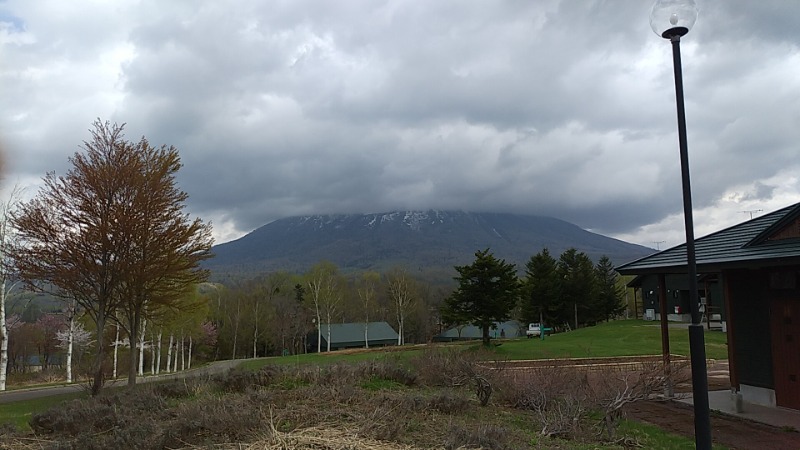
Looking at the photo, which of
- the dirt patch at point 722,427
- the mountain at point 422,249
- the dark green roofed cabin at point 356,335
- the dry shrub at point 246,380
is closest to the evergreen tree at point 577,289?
the dark green roofed cabin at point 356,335

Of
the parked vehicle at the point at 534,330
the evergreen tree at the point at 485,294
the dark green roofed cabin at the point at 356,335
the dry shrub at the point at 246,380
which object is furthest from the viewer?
the dark green roofed cabin at the point at 356,335

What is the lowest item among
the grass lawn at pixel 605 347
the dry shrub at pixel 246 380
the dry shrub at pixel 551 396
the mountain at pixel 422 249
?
the grass lawn at pixel 605 347

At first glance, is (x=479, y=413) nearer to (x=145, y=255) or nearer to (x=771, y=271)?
(x=771, y=271)

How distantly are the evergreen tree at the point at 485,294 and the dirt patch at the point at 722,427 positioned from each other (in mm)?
16001

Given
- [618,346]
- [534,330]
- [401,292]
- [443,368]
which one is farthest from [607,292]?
[443,368]

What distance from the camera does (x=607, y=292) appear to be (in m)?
55.2

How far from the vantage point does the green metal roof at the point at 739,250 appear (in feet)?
30.9

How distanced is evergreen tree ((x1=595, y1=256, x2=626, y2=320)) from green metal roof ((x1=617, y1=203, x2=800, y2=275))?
4008 cm

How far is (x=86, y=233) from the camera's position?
15531 millimetres

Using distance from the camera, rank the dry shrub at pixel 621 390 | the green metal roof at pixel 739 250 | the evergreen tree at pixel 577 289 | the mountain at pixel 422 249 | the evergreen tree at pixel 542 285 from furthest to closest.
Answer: the mountain at pixel 422 249, the evergreen tree at pixel 577 289, the evergreen tree at pixel 542 285, the green metal roof at pixel 739 250, the dry shrub at pixel 621 390

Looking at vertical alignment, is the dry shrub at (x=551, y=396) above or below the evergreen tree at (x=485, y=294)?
below

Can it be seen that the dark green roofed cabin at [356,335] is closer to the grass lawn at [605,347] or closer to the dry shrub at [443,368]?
the grass lawn at [605,347]

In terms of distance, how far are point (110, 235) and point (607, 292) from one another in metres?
49.8

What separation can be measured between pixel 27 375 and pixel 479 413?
36110 millimetres
